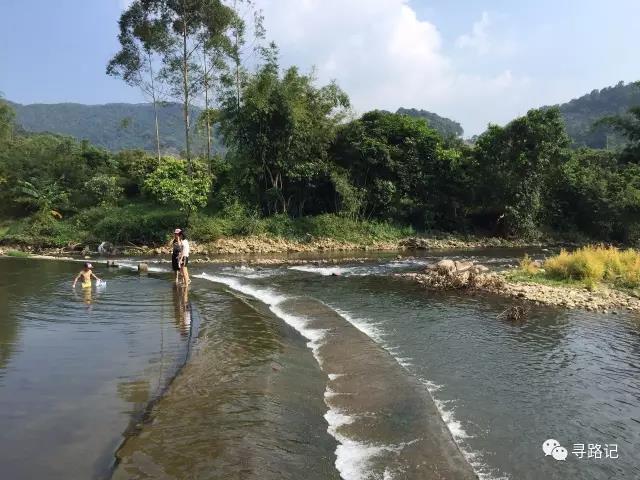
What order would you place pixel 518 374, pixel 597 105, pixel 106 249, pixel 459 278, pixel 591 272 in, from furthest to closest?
pixel 597 105
pixel 106 249
pixel 591 272
pixel 459 278
pixel 518 374

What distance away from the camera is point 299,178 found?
1406 inches

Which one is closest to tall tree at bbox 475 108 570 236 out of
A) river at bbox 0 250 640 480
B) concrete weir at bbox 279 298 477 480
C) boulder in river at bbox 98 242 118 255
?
river at bbox 0 250 640 480

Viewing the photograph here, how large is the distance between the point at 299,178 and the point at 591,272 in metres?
22.1

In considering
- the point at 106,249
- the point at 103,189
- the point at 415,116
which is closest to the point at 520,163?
the point at 415,116

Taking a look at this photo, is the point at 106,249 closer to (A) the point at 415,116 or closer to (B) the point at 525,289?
(B) the point at 525,289

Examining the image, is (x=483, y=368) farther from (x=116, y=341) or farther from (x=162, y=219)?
(x=162, y=219)

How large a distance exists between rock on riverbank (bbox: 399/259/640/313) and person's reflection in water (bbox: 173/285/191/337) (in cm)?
850

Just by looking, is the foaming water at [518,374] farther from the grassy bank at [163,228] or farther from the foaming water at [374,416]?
the grassy bank at [163,228]

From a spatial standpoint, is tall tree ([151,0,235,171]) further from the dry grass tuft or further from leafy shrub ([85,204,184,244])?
the dry grass tuft

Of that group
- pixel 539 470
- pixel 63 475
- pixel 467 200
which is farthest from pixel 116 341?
pixel 467 200

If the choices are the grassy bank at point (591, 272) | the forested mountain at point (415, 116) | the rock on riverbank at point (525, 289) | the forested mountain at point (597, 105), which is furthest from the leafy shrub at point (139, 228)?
the forested mountain at point (597, 105)

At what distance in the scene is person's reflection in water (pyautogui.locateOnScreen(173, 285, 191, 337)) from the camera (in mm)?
11101

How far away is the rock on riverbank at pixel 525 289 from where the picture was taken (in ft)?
47.7

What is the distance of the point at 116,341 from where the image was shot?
9.73m
